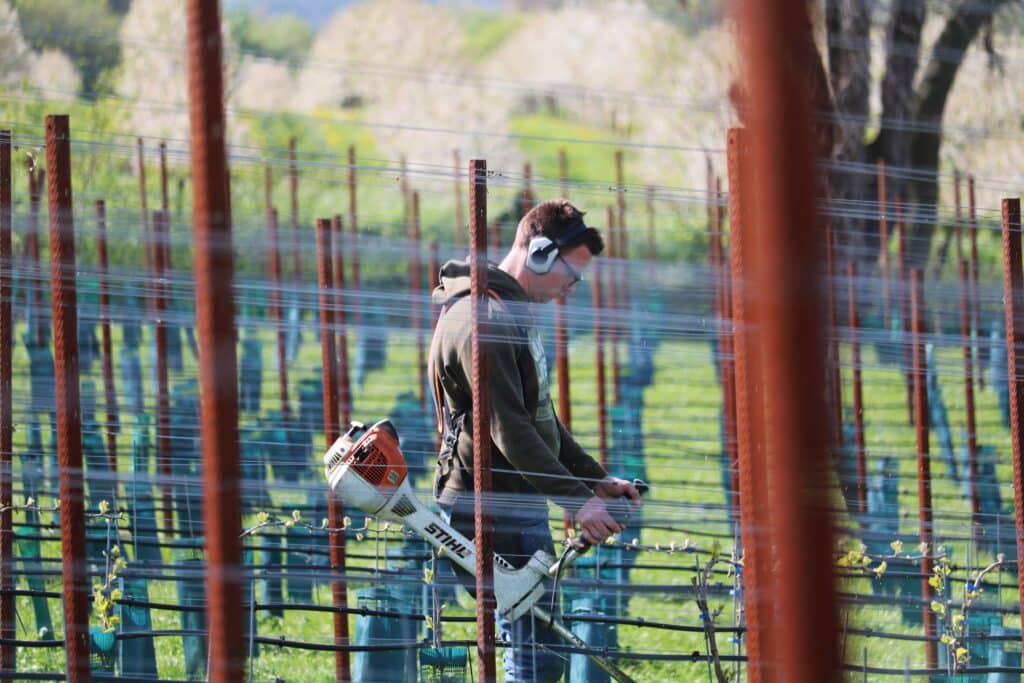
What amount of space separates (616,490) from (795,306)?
2025 mm

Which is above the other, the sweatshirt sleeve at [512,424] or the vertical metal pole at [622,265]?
the vertical metal pole at [622,265]

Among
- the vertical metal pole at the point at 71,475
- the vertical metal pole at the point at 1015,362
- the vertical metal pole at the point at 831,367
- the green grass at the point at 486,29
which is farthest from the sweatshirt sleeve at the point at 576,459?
the green grass at the point at 486,29

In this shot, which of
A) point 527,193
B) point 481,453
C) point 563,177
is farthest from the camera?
point 527,193

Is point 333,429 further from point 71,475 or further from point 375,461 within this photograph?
point 71,475

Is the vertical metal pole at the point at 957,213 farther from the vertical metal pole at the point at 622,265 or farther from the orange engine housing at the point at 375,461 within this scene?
the orange engine housing at the point at 375,461

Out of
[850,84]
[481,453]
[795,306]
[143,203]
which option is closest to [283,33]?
[850,84]

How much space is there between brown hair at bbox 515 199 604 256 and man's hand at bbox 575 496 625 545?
1.96ft

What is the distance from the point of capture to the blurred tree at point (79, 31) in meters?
8.45

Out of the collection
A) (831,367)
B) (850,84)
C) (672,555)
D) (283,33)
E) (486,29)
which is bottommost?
(672,555)

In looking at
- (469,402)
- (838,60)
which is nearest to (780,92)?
(469,402)

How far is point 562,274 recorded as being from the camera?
317 cm

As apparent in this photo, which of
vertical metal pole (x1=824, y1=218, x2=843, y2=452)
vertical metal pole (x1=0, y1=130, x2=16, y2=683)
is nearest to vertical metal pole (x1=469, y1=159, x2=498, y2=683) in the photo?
vertical metal pole (x1=824, y1=218, x2=843, y2=452)

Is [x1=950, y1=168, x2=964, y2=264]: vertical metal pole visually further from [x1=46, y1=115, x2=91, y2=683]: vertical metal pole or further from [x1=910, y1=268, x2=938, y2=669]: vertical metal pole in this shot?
[x1=46, y1=115, x2=91, y2=683]: vertical metal pole

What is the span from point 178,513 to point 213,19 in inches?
172
